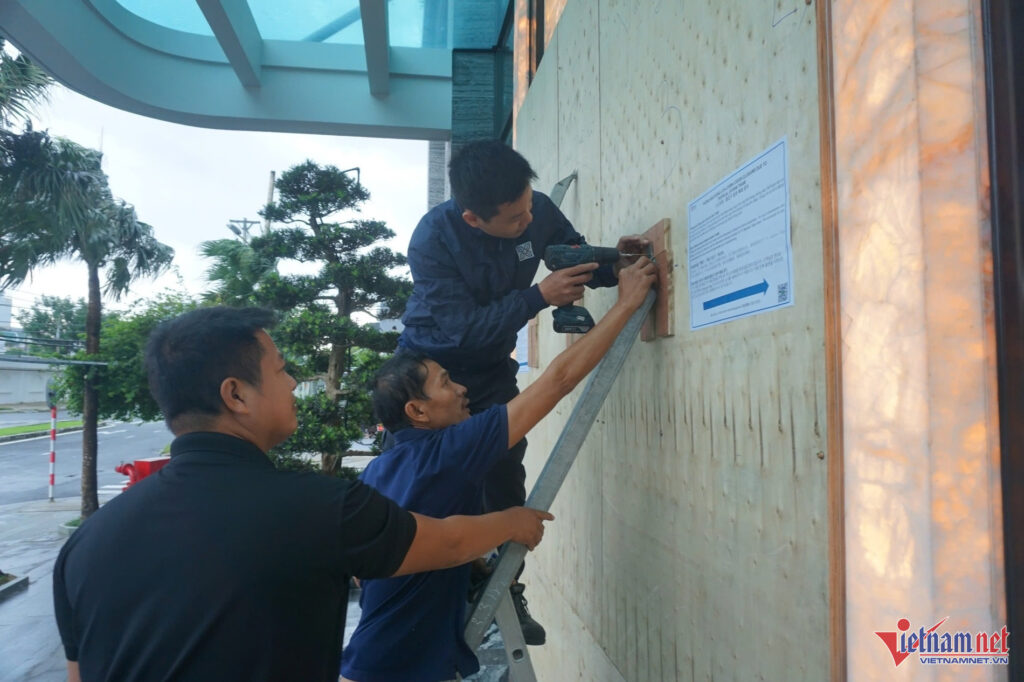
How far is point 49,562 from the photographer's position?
11.1 meters

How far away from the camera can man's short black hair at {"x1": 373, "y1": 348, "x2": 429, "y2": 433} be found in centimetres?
226

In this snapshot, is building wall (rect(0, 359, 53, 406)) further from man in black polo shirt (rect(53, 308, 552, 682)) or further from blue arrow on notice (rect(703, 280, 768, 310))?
blue arrow on notice (rect(703, 280, 768, 310))

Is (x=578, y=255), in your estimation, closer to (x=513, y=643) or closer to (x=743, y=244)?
(x=743, y=244)

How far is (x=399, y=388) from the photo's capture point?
7.41ft

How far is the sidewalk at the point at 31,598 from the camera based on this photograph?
22.2 ft

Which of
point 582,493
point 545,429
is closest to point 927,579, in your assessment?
point 582,493

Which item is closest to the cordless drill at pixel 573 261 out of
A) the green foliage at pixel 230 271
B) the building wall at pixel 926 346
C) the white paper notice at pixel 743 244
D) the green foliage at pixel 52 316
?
the white paper notice at pixel 743 244

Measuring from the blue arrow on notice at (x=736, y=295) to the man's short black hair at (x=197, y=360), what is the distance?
4.08ft

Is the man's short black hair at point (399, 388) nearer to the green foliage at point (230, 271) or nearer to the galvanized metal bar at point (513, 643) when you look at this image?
the galvanized metal bar at point (513, 643)

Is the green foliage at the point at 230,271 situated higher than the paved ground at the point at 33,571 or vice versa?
the green foliage at the point at 230,271

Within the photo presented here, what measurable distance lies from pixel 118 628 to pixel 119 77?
9.14m

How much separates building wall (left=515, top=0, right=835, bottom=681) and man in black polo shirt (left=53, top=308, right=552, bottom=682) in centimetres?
83

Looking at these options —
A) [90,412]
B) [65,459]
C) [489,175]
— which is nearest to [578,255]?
[489,175]

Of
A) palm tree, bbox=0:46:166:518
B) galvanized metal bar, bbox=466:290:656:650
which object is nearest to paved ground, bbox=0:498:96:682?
palm tree, bbox=0:46:166:518
